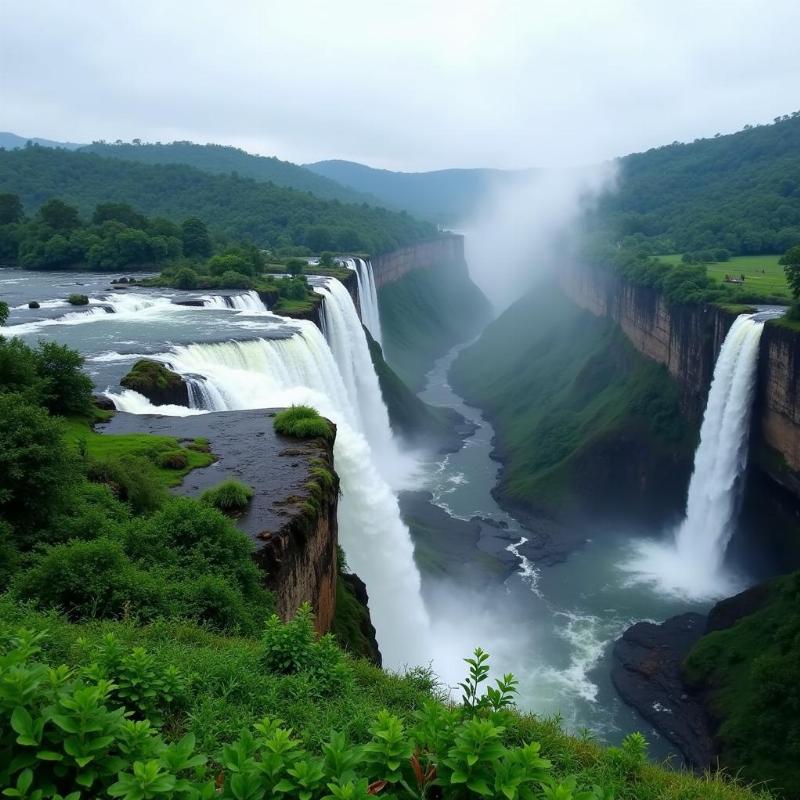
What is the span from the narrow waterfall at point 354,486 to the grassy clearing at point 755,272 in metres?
29.7

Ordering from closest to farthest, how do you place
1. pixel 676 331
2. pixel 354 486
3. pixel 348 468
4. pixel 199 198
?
pixel 348 468, pixel 354 486, pixel 676 331, pixel 199 198

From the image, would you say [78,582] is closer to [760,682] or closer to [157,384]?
[157,384]

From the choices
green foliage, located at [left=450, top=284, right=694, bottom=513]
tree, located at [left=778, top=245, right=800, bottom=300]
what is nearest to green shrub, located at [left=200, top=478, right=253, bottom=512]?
tree, located at [left=778, top=245, right=800, bottom=300]

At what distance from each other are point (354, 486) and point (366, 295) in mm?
49166

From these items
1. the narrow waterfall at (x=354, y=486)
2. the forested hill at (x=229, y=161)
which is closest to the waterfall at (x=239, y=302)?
the narrow waterfall at (x=354, y=486)

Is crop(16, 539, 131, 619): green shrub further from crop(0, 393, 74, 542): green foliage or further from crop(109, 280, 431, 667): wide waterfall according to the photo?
crop(109, 280, 431, 667): wide waterfall

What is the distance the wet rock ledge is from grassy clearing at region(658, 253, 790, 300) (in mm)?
34393

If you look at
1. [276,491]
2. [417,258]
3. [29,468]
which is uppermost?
[29,468]

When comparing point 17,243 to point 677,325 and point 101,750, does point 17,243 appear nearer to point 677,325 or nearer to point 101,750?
point 677,325

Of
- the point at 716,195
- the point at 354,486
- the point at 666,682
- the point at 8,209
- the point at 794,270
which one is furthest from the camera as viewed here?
the point at 716,195

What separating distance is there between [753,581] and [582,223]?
3846 inches

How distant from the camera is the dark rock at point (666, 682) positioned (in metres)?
23.9

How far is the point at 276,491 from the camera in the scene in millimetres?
16781

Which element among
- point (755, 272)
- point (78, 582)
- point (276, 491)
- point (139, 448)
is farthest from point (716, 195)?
point (78, 582)
